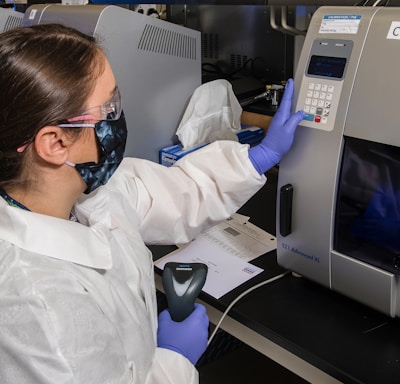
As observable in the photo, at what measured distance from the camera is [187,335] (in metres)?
1.07

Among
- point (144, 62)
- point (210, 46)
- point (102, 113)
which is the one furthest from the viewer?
point (210, 46)

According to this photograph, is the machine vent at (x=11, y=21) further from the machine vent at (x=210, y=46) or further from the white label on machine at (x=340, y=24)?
the white label on machine at (x=340, y=24)

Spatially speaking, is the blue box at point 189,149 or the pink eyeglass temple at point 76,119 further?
the blue box at point 189,149

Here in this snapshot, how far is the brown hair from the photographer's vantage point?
770 millimetres

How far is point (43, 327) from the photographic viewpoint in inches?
27.9

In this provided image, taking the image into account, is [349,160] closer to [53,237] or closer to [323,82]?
[323,82]

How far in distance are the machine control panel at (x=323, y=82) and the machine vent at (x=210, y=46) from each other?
121 centimetres

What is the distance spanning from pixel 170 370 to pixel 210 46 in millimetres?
1563

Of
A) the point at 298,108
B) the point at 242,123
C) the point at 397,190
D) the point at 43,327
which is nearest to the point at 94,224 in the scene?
the point at 43,327

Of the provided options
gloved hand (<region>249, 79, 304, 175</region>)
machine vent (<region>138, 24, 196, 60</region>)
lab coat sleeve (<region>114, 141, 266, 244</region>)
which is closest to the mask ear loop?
lab coat sleeve (<region>114, 141, 266, 244</region>)

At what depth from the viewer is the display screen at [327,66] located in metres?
0.95

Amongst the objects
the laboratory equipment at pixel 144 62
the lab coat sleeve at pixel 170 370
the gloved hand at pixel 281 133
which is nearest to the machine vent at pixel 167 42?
the laboratory equipment at pixel 144 62

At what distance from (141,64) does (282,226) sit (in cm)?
71

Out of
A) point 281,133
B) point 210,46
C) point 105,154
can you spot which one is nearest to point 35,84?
point 105,154
